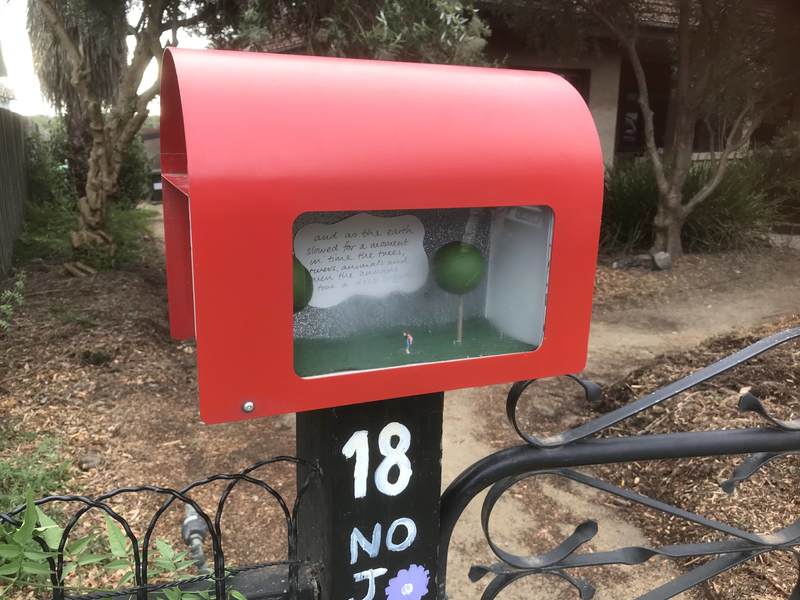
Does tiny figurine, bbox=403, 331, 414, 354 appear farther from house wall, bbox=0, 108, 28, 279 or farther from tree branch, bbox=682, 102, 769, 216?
tree branch, bbox=682, 102, 769, 216

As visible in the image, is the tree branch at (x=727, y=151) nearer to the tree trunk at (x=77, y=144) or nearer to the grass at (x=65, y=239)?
the grass at (x=65, y=239)

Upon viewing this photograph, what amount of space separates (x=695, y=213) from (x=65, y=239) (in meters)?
6.98

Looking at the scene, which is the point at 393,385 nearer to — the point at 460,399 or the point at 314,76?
the point at 314,76

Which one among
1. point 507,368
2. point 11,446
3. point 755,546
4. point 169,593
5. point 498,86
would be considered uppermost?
point 498,86

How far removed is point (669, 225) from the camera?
25.1 ft

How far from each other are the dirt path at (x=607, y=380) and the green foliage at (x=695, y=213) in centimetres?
37

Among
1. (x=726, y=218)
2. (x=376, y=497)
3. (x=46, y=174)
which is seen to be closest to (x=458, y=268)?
(x=376, y=497)

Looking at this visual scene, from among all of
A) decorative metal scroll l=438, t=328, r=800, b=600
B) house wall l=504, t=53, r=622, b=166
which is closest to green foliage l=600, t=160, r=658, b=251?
house wall l=504, t=53, r=622, b=166

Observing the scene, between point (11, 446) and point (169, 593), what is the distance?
8.40ft

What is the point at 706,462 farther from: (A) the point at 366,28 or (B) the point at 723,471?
(A) the point at 366,28

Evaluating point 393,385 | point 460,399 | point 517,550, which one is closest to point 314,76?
point 393,385

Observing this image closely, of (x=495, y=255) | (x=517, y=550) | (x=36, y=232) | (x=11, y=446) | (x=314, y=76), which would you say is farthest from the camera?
(x=36, y=232)

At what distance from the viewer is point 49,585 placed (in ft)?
3.23

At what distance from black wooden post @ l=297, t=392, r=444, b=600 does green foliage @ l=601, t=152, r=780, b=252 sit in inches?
290
